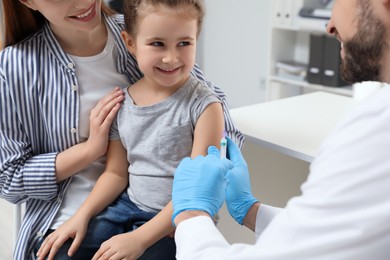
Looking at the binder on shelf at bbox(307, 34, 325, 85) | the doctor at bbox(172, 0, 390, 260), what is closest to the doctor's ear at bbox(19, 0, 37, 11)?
A: the doctor at bbox(172, 0, 390, 260)

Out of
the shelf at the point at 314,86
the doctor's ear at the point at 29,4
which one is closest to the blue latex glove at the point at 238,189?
the doctor's ear at the point at 29,4

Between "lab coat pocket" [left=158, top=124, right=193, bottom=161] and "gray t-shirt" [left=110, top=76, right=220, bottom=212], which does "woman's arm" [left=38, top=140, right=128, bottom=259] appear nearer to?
"gray t-shirt" [left=110, top=76, right=220, bottom=212]

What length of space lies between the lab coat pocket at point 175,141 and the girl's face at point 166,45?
112 millimetres

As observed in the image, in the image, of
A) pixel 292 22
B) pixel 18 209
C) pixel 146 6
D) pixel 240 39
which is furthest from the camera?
pixel 240 39

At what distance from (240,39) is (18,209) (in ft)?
11.1

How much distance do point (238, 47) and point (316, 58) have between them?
42.9 inches

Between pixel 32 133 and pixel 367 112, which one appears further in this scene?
pixel 32 133

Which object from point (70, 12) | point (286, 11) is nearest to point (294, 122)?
point (70, 12)

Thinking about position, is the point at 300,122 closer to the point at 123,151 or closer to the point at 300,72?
the point at 123,151

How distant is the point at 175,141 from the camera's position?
1323 millimetres

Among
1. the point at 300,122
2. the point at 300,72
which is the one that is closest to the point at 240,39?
the point at 300,72

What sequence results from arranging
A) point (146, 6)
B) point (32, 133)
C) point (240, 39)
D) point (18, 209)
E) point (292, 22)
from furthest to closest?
point (240, 39) < point (292, 22) < point (18, 209) < point (32, 133) < point (146, 6)

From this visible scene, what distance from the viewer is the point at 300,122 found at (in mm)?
1724

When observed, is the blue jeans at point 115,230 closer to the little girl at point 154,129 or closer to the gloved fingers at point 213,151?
the little girl at point 154,129
